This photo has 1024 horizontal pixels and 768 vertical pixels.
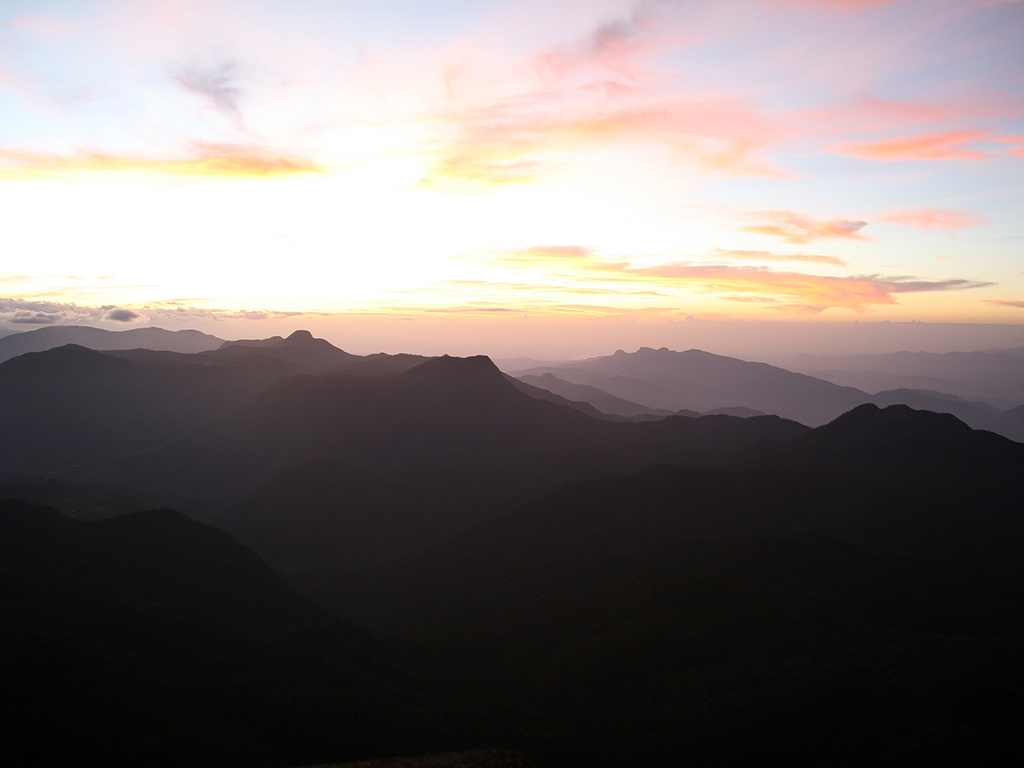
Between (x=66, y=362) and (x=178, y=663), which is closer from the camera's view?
(x=178, y=663)

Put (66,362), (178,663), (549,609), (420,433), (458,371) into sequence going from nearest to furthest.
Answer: (178,663), (549,609), (420,433), (458,371), (66,362)

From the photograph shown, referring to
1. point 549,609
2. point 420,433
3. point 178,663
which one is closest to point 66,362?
Answer: point 420,433

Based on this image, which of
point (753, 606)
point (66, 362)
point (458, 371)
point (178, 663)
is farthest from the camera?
point (66, 362)

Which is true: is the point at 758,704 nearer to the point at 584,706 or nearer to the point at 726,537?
the point at 584,706

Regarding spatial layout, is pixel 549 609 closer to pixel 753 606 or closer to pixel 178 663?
pixel 753 606

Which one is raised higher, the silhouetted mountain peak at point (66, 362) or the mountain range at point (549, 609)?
the silhouetted mountain peak at point (66, 362)

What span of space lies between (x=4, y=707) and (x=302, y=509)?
68136 millimetres

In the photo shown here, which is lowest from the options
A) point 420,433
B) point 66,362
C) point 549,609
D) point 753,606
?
point 549,609

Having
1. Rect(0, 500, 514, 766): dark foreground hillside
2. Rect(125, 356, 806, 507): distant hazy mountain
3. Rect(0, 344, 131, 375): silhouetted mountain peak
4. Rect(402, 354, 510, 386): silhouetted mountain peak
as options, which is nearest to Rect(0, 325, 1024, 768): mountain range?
Rect(0, 500, 514, 766): dark foreground hillside

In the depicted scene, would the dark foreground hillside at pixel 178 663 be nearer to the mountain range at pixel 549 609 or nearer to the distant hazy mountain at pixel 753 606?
the mountain range at pixel 549 609

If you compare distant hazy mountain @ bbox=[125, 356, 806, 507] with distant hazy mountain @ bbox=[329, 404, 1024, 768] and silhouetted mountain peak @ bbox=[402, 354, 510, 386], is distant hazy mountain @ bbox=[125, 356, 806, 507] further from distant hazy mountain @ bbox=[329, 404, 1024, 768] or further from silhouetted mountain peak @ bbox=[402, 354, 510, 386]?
distant hazy mountain @ bbox=[329, 404, 1024, 768]

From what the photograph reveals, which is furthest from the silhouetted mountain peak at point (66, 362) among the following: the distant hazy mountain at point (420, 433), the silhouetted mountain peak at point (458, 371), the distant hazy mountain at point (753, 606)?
the distant hazy mountain at point (753, 606)

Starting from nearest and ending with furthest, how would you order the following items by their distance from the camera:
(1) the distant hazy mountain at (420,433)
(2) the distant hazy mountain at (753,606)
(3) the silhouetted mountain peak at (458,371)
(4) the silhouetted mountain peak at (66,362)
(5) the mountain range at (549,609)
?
(5) the mountain range at (549,609) → (2) the distant hazy mountain at (753,606) → (1) the distant hazy mountain at (420,433) → (3) the silhouetted mountain peak at (458,371) → (4) the silhouetted mountain peak at (66,362)

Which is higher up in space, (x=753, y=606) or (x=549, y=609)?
(x=753, y=606)
